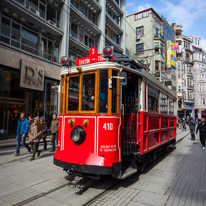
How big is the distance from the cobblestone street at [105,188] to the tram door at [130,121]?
2.96 ft

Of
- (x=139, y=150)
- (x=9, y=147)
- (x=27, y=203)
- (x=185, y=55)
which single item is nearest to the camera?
(x=27, y=203)

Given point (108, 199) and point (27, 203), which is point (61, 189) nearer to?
point (27, 203)

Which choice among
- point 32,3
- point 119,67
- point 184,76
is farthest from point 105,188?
point 184,76

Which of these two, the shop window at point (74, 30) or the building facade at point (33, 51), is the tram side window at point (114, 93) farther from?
the shop window at point (74, 30)

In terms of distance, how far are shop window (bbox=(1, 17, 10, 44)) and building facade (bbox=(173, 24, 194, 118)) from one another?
4238cm

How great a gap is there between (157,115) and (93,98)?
3279 millimetres

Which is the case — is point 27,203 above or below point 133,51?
below

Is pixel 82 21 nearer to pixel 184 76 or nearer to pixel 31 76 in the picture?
pixel 31 76

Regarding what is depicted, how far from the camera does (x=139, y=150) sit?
16.9 feet

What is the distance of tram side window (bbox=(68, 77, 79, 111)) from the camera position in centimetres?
459

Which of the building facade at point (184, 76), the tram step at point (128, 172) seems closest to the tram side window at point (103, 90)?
the tram step at point (128, 172)

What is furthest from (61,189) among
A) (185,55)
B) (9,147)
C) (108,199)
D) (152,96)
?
(185,55)

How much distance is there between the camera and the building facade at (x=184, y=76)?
153 ft

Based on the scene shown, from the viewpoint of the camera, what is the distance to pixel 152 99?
620cm
